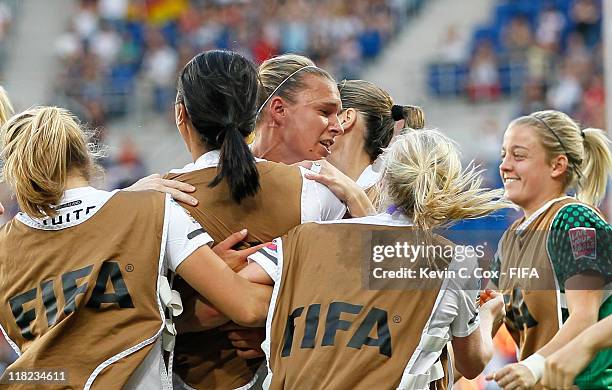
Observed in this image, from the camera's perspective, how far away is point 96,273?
2740mm

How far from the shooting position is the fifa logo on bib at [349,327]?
106 inches

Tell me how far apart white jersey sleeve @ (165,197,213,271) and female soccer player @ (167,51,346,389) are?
4.6 inches

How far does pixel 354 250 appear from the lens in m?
2.78

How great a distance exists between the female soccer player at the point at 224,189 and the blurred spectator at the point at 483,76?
10.3m

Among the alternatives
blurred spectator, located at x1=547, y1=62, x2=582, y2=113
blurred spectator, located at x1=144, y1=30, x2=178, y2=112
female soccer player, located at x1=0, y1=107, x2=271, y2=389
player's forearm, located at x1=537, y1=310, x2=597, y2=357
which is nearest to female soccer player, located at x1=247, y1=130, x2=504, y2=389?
female soccer player, located at x1=0, y1=107, x2=271, y2=389

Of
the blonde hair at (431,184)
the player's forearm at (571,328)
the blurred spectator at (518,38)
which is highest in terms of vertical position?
the blurred spectator at (518,38)

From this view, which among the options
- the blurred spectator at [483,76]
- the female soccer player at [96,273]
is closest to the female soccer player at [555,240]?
the female soccer player at [96,273]

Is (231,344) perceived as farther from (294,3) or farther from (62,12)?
(62,12)

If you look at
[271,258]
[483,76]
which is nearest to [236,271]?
[271,258]

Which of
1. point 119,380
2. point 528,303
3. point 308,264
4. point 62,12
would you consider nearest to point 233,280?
point 308,264

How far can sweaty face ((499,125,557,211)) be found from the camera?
3.39m

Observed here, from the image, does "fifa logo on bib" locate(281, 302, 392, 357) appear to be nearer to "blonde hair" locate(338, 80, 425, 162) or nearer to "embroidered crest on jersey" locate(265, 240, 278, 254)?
"embroidered crest on jersey" locate(265, 240, 278, 254)

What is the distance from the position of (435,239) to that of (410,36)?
12134 mm

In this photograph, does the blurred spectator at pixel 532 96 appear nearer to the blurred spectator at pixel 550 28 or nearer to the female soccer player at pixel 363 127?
the blurred spectator at pixel 550 28
